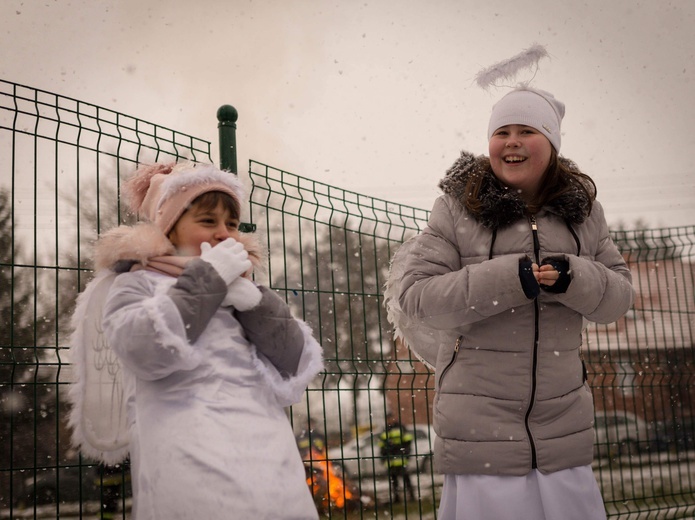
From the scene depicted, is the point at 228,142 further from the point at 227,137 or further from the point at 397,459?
the point at 397,459

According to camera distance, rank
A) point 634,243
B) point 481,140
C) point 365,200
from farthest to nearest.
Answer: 1. point 481,140
2. point 634,243
3. point 365,200

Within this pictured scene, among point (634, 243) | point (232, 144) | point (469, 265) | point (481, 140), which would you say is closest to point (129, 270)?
point (469, 265)

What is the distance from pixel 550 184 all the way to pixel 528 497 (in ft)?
4.10

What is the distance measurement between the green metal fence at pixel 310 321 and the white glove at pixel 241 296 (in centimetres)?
116

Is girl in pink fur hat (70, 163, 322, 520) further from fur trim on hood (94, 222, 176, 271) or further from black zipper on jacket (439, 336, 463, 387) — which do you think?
black zipper on jacket (439, 336, 463, 387)

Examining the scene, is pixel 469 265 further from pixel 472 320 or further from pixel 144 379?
pixel 144 379

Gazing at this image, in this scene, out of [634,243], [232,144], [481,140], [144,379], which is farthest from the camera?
[481,140]

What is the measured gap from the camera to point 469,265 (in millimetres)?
2783

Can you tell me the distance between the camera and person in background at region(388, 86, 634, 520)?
2.66 meters

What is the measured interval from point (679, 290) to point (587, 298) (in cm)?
447

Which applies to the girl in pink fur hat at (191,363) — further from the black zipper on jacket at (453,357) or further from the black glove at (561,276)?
the black glove at (561,276)

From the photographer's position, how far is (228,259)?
2463 millimetres

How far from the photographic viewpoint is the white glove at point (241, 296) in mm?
2492

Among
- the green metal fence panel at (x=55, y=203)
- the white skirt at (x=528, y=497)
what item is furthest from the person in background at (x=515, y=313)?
the green metal fence panel at (x=55, y=203)
